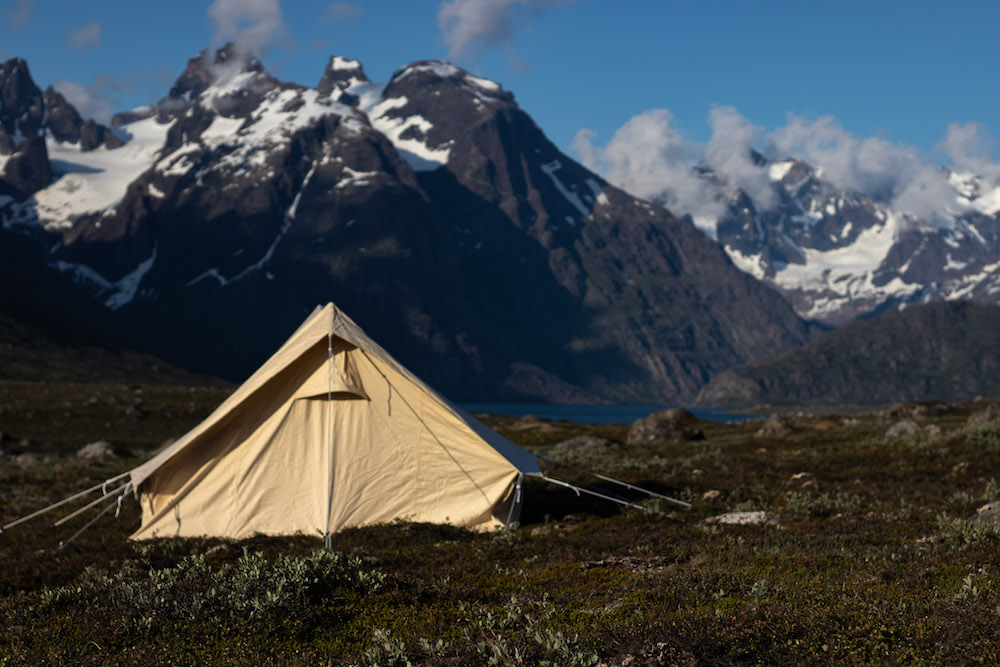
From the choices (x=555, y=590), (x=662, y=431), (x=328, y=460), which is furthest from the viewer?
(x=662, y=431)

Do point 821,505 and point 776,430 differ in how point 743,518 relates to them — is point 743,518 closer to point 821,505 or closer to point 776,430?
point 821,505

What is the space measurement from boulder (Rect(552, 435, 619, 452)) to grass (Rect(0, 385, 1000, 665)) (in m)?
21.5

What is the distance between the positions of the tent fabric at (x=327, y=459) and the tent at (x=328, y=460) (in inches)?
0.9

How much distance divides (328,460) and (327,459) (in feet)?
0.15

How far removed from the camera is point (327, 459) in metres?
19.4

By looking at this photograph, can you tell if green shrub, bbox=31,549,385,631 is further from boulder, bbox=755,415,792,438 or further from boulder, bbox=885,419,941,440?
boulder, bbox=755,415,792,438

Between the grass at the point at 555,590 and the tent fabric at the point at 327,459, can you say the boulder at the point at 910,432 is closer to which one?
the grass at the point at 555,590

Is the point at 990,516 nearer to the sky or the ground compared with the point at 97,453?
nearer to the sky

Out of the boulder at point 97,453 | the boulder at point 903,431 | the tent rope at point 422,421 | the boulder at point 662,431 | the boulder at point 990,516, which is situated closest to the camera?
the boulder at point 990,516

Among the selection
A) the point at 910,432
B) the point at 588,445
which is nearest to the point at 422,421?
the point at 910,432

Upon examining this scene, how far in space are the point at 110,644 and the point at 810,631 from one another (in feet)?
27.2

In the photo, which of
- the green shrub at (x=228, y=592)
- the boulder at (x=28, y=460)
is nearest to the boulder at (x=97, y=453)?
the boulder at (x=28, y=460)

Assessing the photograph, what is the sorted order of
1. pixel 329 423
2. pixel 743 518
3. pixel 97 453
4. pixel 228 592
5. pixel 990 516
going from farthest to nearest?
pixel 97 453 → pixel 329 423 → pixel 743 518 → pixel 990 516 → pixel 228 592

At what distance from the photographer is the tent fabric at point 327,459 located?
768 inches
